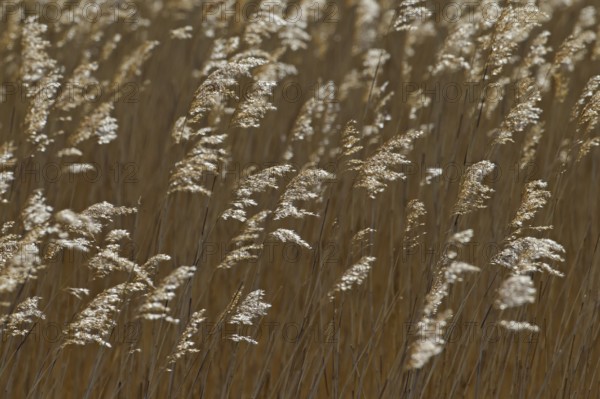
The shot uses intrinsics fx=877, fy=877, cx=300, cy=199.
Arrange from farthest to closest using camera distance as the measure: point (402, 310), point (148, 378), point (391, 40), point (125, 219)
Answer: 1. point (391, 40)
2. point (125, 219)
3. point (402, 310)
4. point (148, 378)

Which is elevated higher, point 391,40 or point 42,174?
point 391,40

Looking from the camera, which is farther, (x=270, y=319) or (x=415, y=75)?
(x=415, y=75)

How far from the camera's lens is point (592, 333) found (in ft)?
9.51

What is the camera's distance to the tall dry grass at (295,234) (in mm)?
2455

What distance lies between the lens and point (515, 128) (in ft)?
9.14

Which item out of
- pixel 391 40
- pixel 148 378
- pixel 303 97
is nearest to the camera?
pixel 148 378

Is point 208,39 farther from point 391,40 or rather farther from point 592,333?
point 592,333

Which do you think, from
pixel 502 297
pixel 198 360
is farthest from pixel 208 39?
pixel 502 297

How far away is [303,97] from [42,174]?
5.73 ft

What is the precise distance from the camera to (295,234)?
7.63 feet

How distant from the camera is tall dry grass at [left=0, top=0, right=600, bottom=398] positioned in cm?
246

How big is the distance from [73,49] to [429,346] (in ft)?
12.2

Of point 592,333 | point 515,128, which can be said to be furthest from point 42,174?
A: point 592,333

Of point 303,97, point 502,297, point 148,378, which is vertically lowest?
point 148,378
